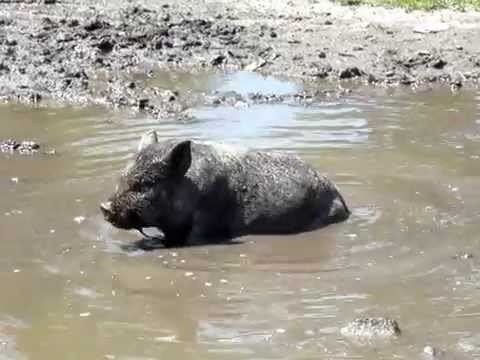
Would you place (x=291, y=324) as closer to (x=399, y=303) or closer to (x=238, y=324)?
(x=238, y=324)

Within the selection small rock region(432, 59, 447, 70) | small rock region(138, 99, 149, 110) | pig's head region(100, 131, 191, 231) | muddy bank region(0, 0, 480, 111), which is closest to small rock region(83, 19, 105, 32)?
muddy bank region(0, 0, 480, 111)

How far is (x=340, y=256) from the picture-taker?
316 inches

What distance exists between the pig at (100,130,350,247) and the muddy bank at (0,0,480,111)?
3.91 meters

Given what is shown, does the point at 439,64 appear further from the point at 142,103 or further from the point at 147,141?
the point at 147,141

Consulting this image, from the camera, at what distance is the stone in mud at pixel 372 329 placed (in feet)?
20.9

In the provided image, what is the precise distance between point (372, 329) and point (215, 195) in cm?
242

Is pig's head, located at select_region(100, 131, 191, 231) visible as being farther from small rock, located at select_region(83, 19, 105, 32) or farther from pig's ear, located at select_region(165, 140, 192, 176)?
small rock, located at select_region(83, 19, 105, 32)

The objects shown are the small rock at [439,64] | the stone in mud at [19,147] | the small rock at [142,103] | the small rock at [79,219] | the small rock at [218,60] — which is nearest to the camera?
the small rock at [79,219]

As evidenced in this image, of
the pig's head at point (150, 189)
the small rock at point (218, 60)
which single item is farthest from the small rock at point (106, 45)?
the pig's head at point (150, 189)

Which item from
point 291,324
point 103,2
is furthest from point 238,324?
point 103,2

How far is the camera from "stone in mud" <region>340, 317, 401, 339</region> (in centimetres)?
637

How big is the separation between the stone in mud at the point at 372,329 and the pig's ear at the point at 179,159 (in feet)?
7.30

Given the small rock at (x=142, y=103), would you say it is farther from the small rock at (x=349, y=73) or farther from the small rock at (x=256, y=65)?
the small rock at (x=349, y=73)

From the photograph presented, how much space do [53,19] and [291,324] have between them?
11.2 meters
